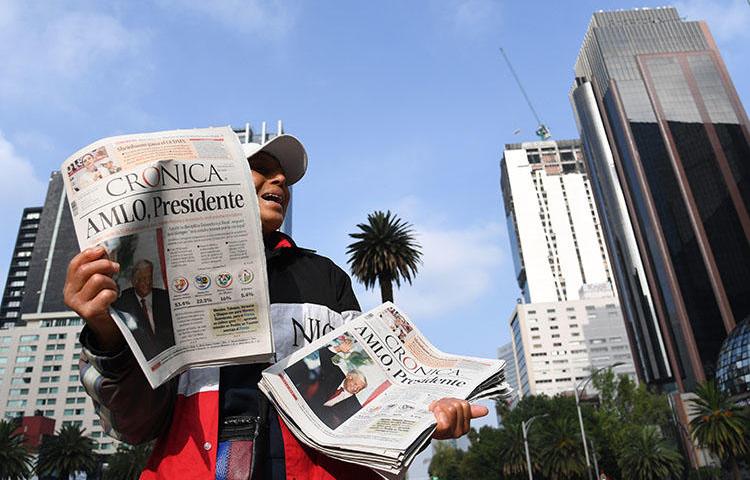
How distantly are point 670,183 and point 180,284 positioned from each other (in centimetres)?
9808

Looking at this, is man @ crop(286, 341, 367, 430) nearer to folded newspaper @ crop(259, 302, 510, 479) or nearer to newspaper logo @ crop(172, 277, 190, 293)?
folded newspaper @ crop(259, 302, 510, 479)

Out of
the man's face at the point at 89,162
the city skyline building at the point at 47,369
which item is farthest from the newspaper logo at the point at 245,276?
the city skyline building at the point at 47,369

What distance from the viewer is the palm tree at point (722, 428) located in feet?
121

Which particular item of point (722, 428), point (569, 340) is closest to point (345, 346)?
point (722, 428)

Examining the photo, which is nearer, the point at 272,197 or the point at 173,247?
the point at 173,247

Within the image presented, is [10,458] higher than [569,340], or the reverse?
[569,340]

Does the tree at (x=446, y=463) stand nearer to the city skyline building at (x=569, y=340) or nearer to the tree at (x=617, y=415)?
the tree at (x=617, y=415)

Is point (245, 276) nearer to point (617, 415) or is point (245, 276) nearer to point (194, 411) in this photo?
point (194, 411)

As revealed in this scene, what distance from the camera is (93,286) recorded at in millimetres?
1396

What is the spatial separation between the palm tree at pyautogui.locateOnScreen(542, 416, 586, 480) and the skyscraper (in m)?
41.8

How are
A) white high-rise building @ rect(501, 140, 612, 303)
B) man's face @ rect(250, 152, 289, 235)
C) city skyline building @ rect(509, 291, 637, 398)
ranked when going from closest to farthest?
man's face @ rect(250, 152, 289, 235) < city skyline building @ rect(509, 291, 637, 398) < white high-rise building @ rect(501, 140, 612, 303)

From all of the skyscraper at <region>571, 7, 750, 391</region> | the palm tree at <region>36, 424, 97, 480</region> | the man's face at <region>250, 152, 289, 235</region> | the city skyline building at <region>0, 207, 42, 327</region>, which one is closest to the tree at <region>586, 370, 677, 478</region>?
the skyscraper at <region>571, 7, 750, 391</region>

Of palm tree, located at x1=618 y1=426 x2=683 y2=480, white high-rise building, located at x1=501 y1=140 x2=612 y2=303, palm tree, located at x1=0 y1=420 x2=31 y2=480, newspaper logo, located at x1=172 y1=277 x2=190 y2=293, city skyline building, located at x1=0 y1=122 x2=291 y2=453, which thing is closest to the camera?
newspaper logo, located at x1=172 y1=277 x2=190 y2=293

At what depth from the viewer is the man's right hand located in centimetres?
139
